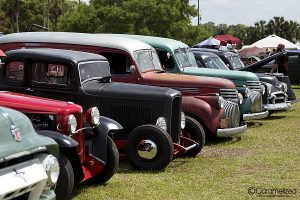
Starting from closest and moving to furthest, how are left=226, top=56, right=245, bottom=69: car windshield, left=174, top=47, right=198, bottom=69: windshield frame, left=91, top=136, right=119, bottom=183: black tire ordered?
left=91, top=136, right=119, bottom=183: black tire < left=174, top=47, right=198, bottom=69: windshield frame < left=226, top=56, right=245, bottom=69: car windshield

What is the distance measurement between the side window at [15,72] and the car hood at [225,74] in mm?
4585

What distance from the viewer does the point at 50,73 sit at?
7.70 metres

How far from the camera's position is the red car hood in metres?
9.75

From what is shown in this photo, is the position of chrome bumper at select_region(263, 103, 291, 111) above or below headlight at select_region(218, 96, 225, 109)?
below

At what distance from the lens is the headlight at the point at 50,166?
4371mm

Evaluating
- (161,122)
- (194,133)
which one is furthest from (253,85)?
(161,122)

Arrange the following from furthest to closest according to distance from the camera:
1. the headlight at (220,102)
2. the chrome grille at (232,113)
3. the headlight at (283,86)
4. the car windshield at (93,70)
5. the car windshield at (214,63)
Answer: the headlight at (283,86), the car windshield at (214,63), the chrome grille at (232,113), the headlight at (220,102), the car windshield at (93,70)

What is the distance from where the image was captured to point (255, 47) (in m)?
36.0

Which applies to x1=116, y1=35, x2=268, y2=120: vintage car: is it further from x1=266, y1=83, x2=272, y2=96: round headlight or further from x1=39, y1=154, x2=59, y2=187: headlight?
x1=39, y1=154, x2=59, y2=187: headlight

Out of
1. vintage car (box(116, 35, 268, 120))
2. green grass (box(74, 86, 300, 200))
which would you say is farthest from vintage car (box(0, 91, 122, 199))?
vintage car (box(116, 35, 268, 120))

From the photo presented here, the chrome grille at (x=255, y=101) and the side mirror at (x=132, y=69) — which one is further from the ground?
the side mirror at (x=132, y=69)

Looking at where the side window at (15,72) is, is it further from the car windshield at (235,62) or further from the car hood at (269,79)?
the car windshield at (235,62)

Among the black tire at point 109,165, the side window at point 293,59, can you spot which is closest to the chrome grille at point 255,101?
the black tire at point 109,165

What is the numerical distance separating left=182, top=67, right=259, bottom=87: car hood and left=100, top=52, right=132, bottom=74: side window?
6.90 ft
